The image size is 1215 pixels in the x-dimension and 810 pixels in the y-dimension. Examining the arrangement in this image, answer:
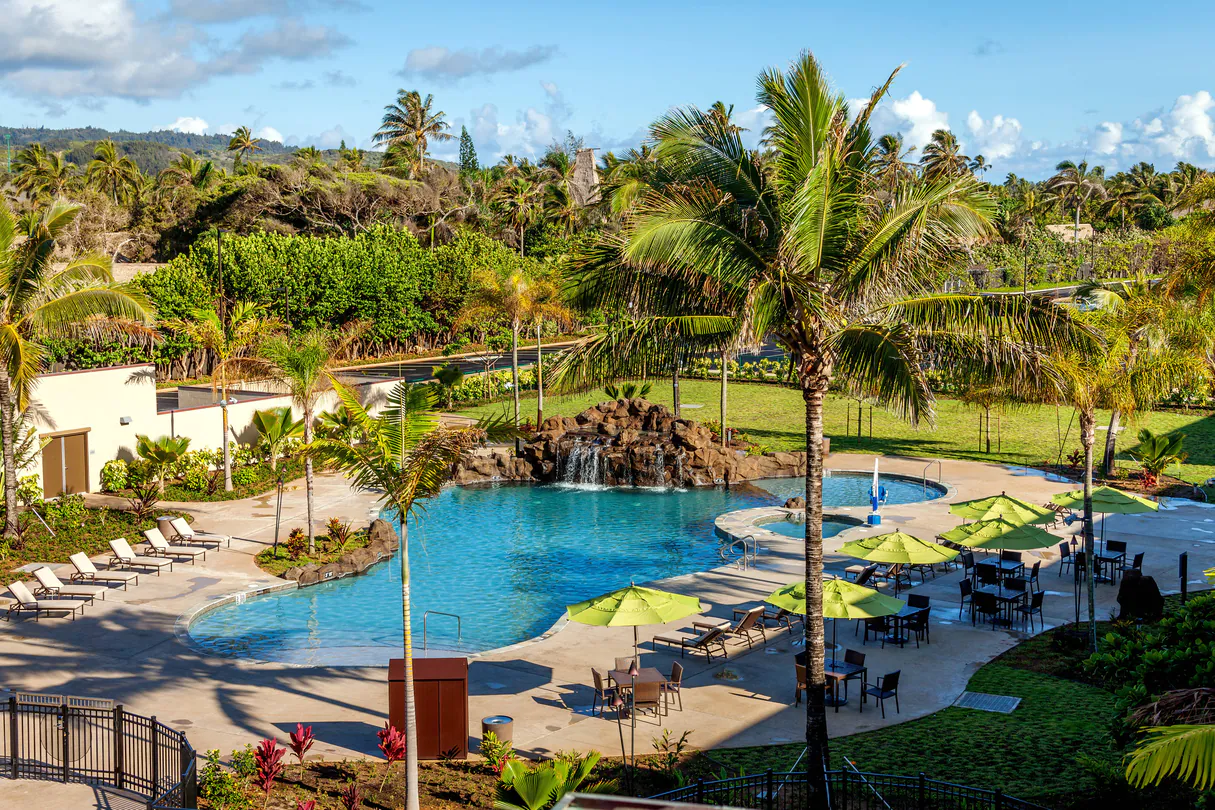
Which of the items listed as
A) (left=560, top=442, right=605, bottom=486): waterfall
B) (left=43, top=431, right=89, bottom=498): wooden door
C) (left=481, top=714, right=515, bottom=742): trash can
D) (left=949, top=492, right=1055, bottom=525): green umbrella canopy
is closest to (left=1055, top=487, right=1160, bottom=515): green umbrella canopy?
(left=949, top=492, right=1055, bottom=525): green umbrella canopy

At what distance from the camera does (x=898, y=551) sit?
2009cm

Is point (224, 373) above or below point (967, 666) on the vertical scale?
above

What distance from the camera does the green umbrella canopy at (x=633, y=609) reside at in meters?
15.2

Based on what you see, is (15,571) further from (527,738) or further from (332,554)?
(527,738)

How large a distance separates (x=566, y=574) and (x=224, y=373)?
44.0 feet

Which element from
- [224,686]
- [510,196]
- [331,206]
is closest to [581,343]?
[224,686]

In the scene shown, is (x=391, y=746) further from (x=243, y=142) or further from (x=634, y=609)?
(x=243, y=142)

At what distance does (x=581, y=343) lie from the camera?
522 inches

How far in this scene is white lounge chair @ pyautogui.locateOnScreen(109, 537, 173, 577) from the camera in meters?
24.1

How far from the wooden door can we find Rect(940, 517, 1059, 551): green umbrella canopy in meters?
24.0

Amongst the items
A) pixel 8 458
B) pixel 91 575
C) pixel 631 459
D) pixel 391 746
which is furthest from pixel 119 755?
pixel 631 459

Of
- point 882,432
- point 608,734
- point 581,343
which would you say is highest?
point 581,343

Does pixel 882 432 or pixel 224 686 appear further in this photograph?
pixel 882 432

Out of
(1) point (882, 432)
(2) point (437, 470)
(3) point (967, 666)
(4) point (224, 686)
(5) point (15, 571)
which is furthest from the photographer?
(1) point (882, 432)
